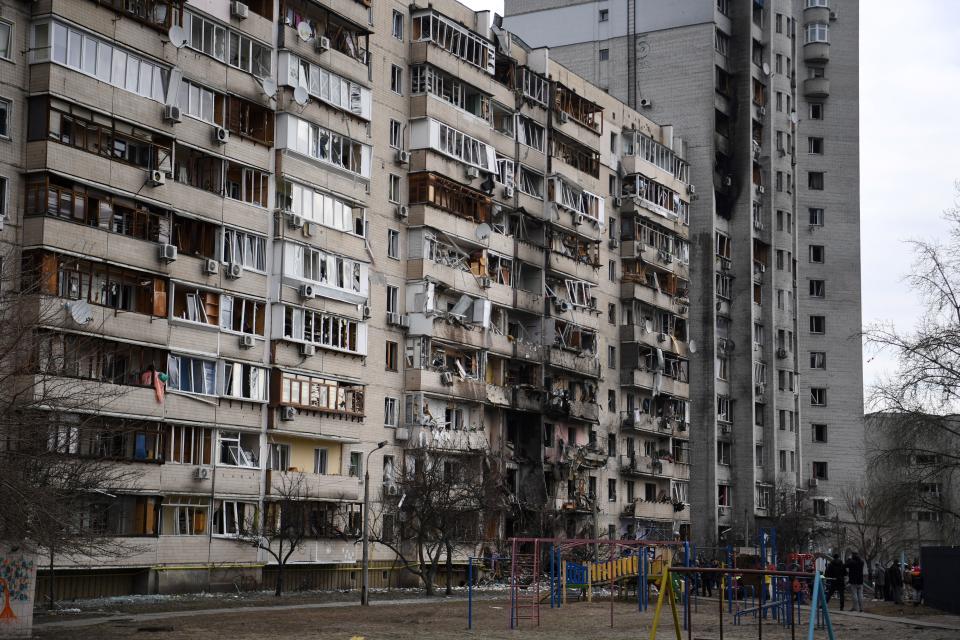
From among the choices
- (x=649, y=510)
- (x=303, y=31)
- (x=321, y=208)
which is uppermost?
(x=303, y=31)

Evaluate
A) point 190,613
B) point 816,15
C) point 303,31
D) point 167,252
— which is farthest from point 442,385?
point 816,15

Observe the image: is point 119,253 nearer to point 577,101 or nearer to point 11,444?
point 11,444

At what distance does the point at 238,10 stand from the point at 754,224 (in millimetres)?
57356

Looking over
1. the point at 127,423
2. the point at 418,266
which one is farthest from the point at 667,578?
the point at 418,266

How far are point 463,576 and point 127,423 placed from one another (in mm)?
25984

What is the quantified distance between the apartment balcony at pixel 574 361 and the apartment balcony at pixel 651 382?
3.98 m

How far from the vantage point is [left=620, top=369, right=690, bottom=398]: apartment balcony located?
3497 inches

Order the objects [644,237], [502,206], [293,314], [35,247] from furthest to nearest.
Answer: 1. [644,237]
2. [502,206]
3. [293,314]
4. [35,247]

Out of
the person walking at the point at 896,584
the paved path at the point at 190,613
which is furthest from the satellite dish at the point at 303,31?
the person walking at the point at 896,584

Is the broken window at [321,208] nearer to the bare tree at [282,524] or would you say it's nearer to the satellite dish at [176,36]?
the satellite dish at [176,36]

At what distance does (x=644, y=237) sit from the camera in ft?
302

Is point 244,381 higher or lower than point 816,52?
lower

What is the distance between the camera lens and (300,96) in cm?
5950

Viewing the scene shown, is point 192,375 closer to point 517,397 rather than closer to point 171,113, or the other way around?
point 171,113
